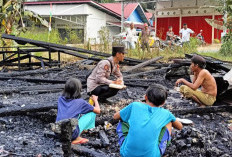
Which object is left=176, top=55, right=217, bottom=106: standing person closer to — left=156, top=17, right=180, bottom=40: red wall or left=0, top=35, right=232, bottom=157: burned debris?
left=0, top=35, right=232, bottom=157: burned debris

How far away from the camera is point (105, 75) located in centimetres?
617

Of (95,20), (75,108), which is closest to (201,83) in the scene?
(75,108)

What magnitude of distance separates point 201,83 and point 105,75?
2.03m

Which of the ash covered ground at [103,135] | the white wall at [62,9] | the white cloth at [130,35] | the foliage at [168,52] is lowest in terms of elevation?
the ash covered ground at [103,135]

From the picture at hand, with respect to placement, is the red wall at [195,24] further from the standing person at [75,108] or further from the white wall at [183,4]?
the standing person at [75,108]

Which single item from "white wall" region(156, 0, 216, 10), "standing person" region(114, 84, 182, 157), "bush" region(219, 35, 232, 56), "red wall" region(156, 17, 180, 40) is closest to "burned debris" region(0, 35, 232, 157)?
"standing person" region(114, 84, 182, 157)

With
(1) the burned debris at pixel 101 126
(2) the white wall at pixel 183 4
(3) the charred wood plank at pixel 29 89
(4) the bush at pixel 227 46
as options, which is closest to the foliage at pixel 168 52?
(4) the bush at pixel 227 46

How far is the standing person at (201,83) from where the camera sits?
6082 mm

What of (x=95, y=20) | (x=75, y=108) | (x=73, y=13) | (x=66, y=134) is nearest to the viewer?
(x=66, y=134)

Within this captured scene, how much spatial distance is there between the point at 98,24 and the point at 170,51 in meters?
15.2

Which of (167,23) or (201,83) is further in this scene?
(167,23)

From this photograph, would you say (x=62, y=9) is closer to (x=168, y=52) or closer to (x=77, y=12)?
(x=77, y=12)

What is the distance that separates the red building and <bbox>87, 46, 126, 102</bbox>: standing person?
20617mm

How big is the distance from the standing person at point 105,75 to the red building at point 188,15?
20.6 meters
